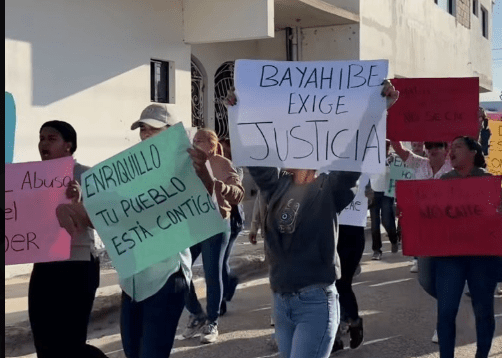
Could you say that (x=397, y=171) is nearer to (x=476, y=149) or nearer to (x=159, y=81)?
(x=159, y=81)

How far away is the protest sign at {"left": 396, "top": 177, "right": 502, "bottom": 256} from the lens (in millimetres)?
4984

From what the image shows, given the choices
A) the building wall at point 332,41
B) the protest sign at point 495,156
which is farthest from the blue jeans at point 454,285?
the building wall at point 332,41

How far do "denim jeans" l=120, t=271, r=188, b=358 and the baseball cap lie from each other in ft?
2.48

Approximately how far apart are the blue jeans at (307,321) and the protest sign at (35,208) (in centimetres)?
114

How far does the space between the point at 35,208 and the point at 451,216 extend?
A: 2645 millimetres

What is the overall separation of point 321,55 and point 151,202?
12100 mm

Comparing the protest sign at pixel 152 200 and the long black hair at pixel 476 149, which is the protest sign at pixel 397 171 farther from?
the protest sign at pixel 152 200

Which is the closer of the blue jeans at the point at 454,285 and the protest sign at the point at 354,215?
the blue jeans at the point at 454,285

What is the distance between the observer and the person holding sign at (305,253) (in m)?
3.68

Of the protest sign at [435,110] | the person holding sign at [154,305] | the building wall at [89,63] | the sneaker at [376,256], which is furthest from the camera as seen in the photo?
the sneaker at [376,256]

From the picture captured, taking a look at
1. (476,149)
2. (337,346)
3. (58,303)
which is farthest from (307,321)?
(337,346)

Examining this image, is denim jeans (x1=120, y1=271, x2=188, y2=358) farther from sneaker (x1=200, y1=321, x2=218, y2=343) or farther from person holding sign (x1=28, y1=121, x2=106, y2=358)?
sneaker (x1=200, y1=321, x2=218, y2=343)

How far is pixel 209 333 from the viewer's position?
6.29 m

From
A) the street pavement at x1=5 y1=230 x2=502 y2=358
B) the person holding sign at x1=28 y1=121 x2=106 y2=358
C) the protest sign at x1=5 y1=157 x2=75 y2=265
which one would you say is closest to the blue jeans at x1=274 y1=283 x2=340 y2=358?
the person holding sign at x1=28 y1=121 x2=106 y2=358
